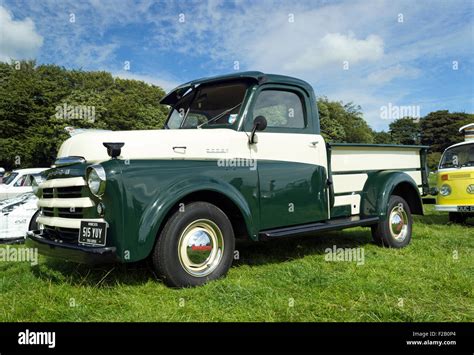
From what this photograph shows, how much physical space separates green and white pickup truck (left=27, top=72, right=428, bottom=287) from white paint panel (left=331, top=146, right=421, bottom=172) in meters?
0.02

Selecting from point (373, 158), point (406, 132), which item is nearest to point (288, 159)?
point (373, 158)

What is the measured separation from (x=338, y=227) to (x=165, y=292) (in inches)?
99.5

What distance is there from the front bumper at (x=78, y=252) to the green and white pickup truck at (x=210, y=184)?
11 millimetres

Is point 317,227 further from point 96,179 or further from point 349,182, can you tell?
point 96,179

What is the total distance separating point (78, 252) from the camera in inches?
139

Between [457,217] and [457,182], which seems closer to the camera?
[457,182]

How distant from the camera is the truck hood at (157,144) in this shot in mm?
4020

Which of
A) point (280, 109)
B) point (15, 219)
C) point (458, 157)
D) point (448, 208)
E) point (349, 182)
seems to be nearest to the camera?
point (280, 109)

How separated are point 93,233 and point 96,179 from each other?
48 cm

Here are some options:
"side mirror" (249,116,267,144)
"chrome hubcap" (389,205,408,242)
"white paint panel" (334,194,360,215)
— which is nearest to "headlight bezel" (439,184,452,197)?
"chrome hubcap" (389,205,408,242)

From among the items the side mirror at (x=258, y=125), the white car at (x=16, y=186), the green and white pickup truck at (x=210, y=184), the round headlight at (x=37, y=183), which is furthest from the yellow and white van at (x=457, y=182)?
the white car at (x=16, y=186)

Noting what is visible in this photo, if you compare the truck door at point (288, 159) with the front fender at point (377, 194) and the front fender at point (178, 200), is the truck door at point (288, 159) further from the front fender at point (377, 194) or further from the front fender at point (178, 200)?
the front fender at point (377, 194)

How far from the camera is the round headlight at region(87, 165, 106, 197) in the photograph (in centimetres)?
355
